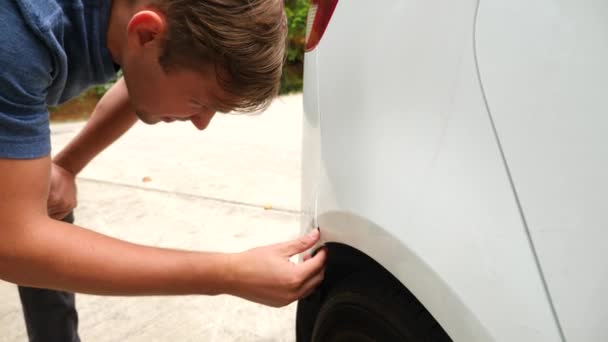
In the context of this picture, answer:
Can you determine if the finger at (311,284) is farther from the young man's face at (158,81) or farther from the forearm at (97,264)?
the young man's face at (158,81)

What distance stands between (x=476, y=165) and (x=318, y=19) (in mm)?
504

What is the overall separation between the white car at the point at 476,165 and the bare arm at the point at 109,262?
0.15 meters

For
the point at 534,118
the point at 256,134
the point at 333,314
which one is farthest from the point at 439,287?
the point at 256,134

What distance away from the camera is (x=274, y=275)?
1.13m

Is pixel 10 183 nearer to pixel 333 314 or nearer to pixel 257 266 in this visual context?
A: pixel 257 266

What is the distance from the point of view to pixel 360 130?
3.31 ft

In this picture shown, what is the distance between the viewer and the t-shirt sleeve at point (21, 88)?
3.07 ft

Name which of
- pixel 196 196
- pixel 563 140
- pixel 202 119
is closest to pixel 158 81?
pixel 202 119

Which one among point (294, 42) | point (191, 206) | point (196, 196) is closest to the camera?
point (191, 206)

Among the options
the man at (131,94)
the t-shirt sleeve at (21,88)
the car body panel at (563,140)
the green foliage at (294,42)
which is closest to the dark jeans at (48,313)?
the man at (131,94)

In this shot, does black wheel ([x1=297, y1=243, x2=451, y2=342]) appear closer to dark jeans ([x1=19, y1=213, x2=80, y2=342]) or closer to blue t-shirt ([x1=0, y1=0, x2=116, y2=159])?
blue t-shirt ([x1=0, y1=0, x2=116, y2=159])

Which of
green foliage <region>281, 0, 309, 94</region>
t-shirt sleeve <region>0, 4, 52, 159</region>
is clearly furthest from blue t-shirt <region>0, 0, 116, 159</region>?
green foliage <region>281, 0, 309, 94</region>

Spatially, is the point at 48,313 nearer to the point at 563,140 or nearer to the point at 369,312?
the point at 369,312

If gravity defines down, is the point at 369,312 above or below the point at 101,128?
above
